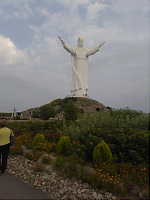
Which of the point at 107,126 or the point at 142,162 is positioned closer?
the point at 142,162

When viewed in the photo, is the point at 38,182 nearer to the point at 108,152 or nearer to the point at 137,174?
the point at 108,152

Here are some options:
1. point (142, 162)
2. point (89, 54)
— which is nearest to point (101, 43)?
point (89, 54)

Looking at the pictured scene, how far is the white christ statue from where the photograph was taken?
3347 cm

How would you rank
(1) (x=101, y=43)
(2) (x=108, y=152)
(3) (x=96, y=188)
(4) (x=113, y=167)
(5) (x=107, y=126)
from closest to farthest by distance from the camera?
1. (3) (x=96, y=188)
2. (4) (x=113, y=167)
3. (2) (x=108, y=152)
4. (5) (x=107, y=126)
5. (1) (x=101, y=43)

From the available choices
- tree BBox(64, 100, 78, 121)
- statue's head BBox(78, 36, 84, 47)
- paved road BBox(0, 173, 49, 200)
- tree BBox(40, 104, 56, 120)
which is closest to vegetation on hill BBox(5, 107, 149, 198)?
paved road BBox(0, 173, 49, 200)

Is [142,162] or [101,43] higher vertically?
[101,43]

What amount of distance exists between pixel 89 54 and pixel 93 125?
30.5m

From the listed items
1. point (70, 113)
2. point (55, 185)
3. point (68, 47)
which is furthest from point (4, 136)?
point (68, 47)

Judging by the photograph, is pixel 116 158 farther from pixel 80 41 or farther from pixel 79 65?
pixel 80 41

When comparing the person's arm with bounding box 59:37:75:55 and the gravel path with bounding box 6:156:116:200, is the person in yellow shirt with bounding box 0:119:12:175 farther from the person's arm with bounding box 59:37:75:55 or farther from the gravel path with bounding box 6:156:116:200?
the person's arm with bounding box 59:37:75:55

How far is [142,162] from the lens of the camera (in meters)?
3.97

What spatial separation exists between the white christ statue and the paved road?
3047 centimetres

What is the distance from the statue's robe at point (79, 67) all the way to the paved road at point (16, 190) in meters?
30.5

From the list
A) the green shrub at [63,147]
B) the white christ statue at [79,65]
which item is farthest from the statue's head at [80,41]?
the green shrub at [63,147]
